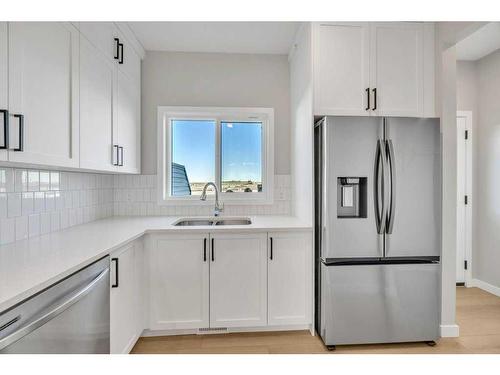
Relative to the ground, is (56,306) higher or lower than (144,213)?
lower

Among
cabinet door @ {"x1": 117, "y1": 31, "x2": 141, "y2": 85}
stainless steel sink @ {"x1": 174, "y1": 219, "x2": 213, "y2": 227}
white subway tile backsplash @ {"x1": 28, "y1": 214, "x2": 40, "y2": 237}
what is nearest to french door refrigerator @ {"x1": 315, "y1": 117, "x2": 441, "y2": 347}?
stainless steel sink @ {"x1": 174, "y1": 219, "x2": 213, "y2": 227}

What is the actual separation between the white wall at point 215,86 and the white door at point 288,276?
94cm

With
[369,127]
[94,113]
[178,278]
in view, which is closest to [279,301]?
[178,278]

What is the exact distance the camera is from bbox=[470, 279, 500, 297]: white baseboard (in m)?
2.97

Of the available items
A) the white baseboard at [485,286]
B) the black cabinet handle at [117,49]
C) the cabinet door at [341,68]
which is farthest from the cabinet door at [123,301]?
the white baseboard at [485,286]

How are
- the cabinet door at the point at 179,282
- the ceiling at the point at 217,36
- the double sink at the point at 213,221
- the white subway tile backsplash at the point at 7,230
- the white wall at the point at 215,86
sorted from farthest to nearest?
1. the white wall at the point at 215,86
2. the double sink at the point at 213,221
3. the ceiling at the point at 217,36
4. the cabinet door at the point at 179,282
5. the white subway tile backsplash at the point at 7,230

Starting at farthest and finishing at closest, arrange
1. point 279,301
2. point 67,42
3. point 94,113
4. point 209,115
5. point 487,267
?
point 487,267
point 209,115
point 279,301
point 94,113
point 67,42

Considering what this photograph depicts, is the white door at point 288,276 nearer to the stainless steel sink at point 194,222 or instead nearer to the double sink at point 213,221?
the double sink at point 213,221

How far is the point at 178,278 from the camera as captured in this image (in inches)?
82.5

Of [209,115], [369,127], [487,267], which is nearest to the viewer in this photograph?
[369,127]

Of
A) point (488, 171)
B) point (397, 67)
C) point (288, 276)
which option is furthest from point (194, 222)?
point (488, 171)

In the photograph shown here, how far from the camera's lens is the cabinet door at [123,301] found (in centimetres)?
160

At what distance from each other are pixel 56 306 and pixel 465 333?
2765 mm

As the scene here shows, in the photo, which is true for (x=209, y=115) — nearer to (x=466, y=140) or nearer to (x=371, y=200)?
(x=371, y=200)
